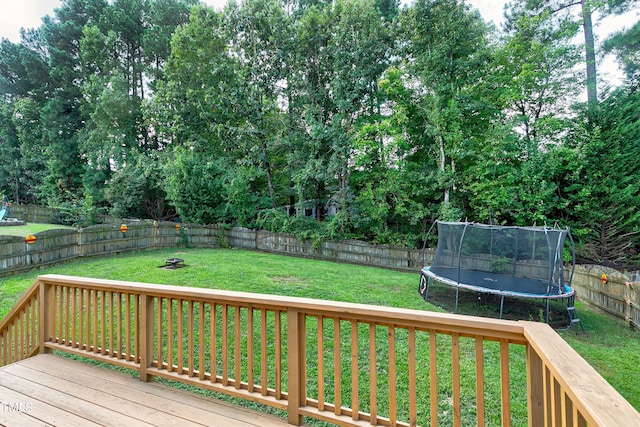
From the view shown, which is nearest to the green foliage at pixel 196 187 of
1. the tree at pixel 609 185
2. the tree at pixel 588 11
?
the tree at pixel 609 185

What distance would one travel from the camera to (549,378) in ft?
4.03

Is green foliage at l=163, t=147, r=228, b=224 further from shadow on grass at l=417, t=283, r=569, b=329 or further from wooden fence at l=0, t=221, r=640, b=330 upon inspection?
shadow on grass at l=417, t=283, r=569, b=329

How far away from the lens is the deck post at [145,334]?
7.64 ft

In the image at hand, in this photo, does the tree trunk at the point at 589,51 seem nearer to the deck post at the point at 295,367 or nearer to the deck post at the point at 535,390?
the deck post at the point at 535,390

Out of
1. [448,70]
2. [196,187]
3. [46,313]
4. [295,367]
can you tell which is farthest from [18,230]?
[448,70]

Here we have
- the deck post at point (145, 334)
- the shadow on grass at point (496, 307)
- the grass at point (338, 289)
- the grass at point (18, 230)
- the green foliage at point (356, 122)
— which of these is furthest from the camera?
the grass at point (18, 230)

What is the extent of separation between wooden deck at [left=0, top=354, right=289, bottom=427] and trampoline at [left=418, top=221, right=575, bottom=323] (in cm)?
467

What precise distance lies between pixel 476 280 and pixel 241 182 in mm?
9059

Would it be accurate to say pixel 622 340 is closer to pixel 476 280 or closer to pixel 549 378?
pixel 476 280

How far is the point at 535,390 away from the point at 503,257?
5768 millimetres

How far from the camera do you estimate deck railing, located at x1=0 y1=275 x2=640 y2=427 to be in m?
1.17

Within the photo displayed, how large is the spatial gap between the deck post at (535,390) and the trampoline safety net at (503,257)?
467cm

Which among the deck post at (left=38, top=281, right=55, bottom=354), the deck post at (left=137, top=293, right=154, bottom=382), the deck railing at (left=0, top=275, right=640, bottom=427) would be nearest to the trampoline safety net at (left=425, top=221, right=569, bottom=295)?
the deck railing at (left=0, top=275, right=640, bottom=427)

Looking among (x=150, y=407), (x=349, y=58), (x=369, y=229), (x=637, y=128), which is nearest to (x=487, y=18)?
(x=349, y=58)
